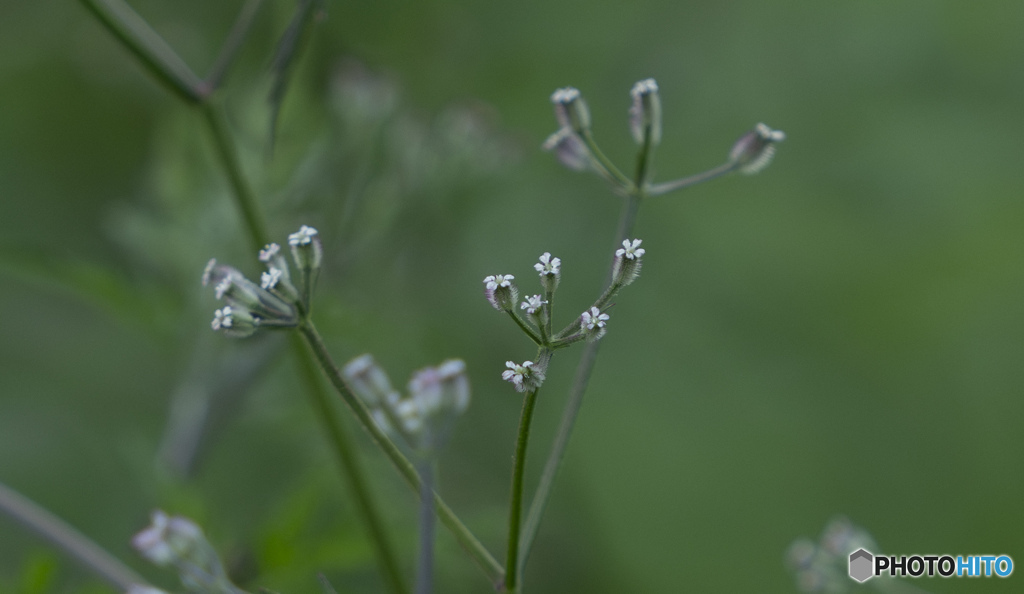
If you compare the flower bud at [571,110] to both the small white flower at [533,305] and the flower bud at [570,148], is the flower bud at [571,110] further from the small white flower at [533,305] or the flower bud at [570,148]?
the small white flower at [533,305]

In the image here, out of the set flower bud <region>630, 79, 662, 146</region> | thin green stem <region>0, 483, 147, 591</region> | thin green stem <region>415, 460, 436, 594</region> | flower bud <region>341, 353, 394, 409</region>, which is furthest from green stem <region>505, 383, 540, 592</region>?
thin green stem <region>0, 483, 147, 591</region>

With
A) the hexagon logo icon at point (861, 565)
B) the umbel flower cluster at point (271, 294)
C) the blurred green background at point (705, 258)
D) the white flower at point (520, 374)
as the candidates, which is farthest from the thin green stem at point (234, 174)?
the blurred green background at point (705, 258)

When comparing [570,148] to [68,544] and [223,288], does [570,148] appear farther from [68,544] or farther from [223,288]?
[68,544]

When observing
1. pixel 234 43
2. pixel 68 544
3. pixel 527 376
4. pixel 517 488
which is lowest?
pixel 517 488

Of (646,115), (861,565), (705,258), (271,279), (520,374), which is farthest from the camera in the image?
(705,258)

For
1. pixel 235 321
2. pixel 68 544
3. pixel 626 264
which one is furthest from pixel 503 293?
pixel 68 544
